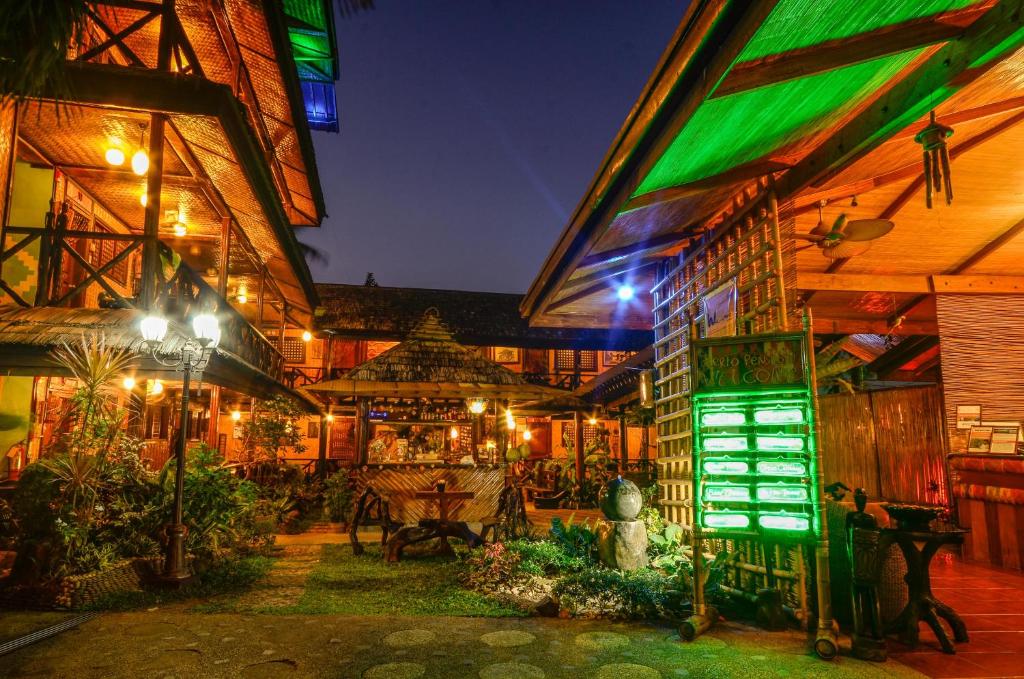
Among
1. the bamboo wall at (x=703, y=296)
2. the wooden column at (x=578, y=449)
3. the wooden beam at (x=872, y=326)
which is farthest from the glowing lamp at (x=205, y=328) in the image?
the wooden column at (x=578, y=449)

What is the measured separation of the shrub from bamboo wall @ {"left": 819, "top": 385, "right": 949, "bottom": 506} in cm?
459

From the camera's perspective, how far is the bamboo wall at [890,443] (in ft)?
32.2

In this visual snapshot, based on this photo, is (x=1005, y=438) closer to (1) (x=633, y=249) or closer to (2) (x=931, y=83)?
(1) (x=633, y=249)

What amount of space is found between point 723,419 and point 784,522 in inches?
35.6

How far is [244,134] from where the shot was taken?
311 inches

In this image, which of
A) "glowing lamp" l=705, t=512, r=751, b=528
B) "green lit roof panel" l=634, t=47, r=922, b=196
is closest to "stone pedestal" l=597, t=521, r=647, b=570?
"glowing lamp" l=705, t=512, r=751, b=528

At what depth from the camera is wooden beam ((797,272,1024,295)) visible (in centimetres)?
877

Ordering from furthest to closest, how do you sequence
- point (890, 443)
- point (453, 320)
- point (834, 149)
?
point (453, 320)
point (890, 443)
point (834, 149)

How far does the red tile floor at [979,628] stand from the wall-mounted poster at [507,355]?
18.4 metres

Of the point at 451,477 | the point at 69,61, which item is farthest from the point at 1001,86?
the point at 451,477

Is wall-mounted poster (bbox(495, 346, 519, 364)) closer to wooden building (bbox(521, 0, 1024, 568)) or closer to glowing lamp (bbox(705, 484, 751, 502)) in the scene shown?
wooden building (bbox(521, 0, 1024, 568))

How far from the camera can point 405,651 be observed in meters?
4.64

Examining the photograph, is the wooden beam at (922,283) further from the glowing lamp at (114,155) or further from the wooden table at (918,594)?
the glowing lamp at (114,155)

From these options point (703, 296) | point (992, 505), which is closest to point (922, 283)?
point (992, 505)
